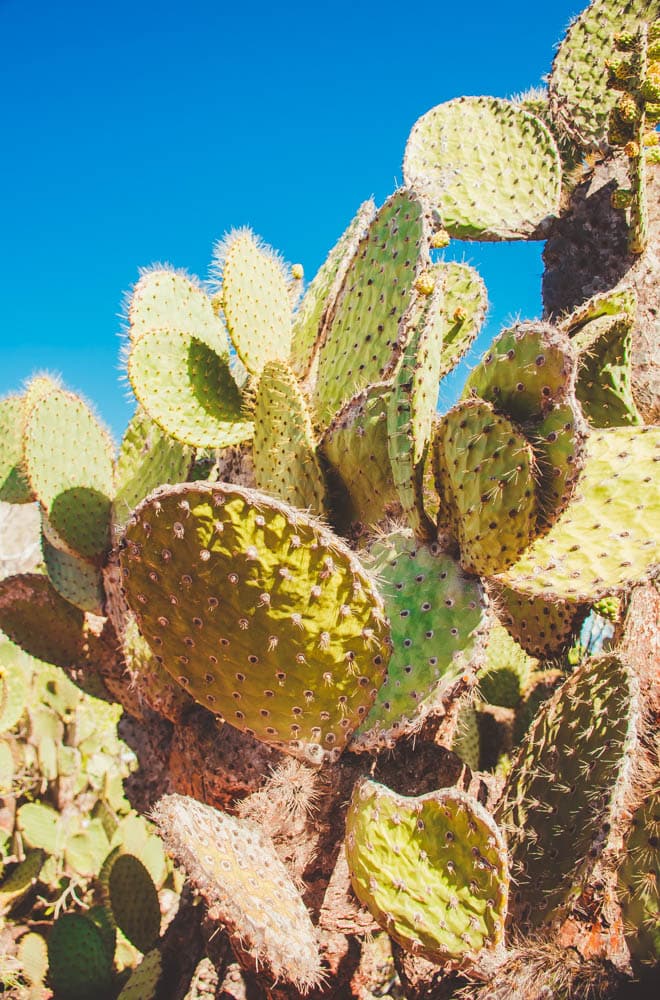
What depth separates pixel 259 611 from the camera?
99 centimetres

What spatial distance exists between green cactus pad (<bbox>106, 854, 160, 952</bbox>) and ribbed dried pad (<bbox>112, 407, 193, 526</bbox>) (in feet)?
4.60

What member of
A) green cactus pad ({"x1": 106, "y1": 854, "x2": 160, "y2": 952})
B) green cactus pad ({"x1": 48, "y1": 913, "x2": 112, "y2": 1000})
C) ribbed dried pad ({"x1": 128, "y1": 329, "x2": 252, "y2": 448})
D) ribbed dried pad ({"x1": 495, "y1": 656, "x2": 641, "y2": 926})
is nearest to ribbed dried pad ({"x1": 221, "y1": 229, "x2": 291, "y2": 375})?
ribbed dried pad ({"x1": 128, "y1": 329, "x2": 252, "y2": 448})

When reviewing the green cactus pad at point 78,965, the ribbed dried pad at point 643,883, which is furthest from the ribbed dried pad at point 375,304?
the green cactus pad at point 78,965

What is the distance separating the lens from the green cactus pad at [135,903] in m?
2.39

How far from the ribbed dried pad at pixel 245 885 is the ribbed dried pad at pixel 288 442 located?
0.59 meters

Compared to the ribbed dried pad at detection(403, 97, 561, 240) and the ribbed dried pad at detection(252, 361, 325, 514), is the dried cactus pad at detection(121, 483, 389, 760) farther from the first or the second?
the ribbed dried pad at detection(403, 97, 561, 240)

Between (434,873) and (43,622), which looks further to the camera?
(43,622)

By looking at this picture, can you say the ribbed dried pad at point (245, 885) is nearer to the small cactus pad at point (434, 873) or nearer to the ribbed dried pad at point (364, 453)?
the small cactus pad at point (434, 873)

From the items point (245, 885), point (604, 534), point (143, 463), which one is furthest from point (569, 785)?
point (143, 463)

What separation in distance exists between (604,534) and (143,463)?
1228 mm

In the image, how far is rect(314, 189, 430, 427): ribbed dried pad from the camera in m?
1.32

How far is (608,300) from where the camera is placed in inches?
51.3

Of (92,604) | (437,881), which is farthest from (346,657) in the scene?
(92,604)

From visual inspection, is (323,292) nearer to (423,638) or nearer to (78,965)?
(423,638)
